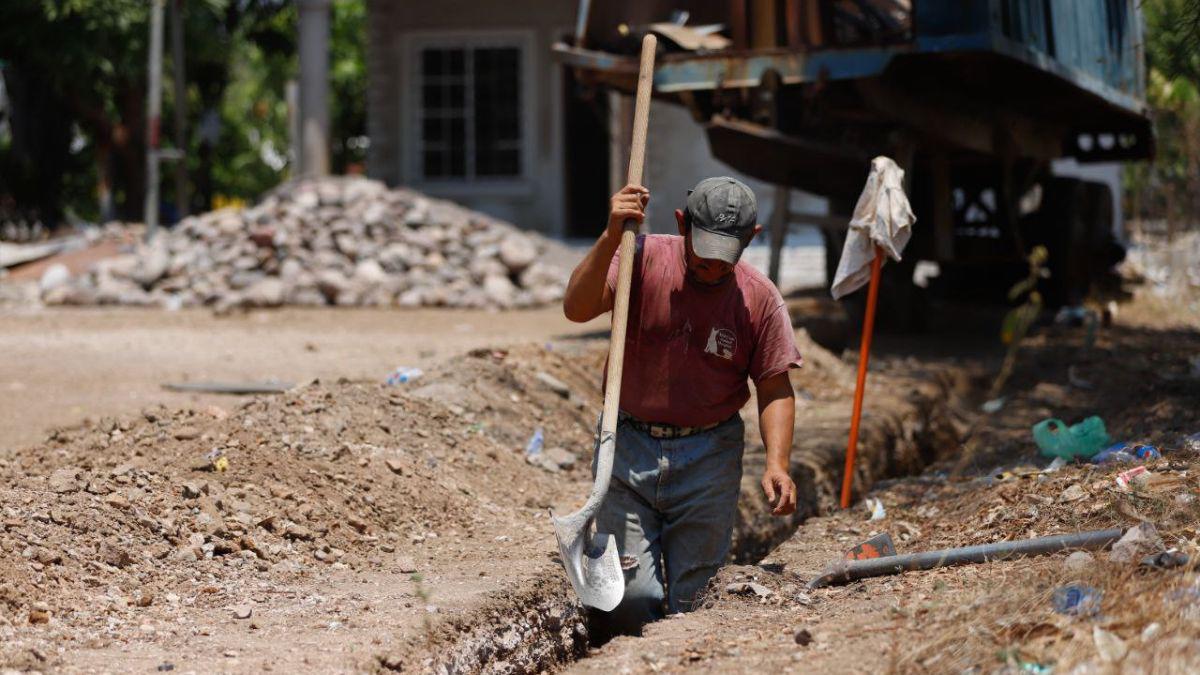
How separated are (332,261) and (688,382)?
33.0 ft

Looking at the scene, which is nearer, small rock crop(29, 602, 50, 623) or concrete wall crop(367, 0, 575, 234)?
small rock crop(29, 602, 50, 623)

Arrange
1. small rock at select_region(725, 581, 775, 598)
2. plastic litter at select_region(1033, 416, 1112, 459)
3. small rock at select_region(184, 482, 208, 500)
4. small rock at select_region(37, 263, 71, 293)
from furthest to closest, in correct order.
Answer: small rock at select_region(37, 263, 71, 293)
plastic litter at select_region(1033, 416, 1112, 459)
small rock at select_region(184, 482, 208, 500)
small rock at select_region(725, 581, 775, 598)

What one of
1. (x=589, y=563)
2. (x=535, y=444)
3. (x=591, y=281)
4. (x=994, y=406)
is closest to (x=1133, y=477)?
(x=589, y=563)

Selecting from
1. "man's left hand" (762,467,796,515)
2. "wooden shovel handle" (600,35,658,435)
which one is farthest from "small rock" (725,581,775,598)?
"wooden shovel handle" (600,35,658,435)

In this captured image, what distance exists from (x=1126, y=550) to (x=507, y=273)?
420 inches

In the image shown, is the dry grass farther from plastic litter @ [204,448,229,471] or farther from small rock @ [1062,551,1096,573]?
plastic litter @ [204,448,229,471]

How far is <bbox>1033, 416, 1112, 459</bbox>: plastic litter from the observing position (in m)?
6.59

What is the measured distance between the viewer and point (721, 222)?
4.59 meters

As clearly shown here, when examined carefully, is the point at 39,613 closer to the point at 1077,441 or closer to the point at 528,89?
the point at 1077,441

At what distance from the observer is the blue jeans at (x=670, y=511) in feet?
16.6

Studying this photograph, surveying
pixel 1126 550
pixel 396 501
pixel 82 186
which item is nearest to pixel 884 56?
pixel 396 501

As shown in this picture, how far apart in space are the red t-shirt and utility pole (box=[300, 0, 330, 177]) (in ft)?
40.7

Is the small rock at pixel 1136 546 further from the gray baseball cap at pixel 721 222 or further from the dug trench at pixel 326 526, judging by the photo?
the dug trench at pixel 326 526

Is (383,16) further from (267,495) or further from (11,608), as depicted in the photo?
(11,608)
